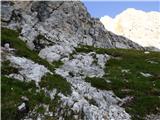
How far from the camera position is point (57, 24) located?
84500mm

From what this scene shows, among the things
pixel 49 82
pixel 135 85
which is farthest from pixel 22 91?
pixel 135 85

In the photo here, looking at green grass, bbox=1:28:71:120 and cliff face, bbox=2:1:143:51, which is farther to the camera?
cliff face, bbox=2:1:143:51

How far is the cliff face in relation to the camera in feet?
185

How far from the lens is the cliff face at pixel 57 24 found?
56.3m

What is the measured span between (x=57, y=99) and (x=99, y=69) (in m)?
18.7

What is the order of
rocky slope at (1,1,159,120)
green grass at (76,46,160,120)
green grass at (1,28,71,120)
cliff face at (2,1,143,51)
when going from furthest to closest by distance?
cliff face at (2,1,143,51) < green grass at (76,46,160,120) < rocky slope at (1,1,159,120) < green grass at (1,28,71,120)

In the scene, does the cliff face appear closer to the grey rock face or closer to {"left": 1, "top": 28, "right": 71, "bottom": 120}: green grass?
the grey rock face

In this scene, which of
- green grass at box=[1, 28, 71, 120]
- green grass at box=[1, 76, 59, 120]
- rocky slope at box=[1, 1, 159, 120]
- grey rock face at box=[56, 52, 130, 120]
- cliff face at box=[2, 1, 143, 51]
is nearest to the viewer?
green grass at box=[1, 76, 59, 120]

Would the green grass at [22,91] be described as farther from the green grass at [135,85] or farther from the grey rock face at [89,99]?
the green grass at [135,85]

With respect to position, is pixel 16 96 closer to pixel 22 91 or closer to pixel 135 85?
pixel 22 91

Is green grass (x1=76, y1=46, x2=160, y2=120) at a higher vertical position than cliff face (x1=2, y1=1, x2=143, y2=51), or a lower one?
lower

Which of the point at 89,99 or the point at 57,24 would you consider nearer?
the point at 89,99

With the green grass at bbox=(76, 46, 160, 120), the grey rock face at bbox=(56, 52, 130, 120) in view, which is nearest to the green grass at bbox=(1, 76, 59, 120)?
the grey rock face at bbox=(56, 52, 130, 120)

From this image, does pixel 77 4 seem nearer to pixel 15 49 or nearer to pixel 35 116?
pixel 15 49
